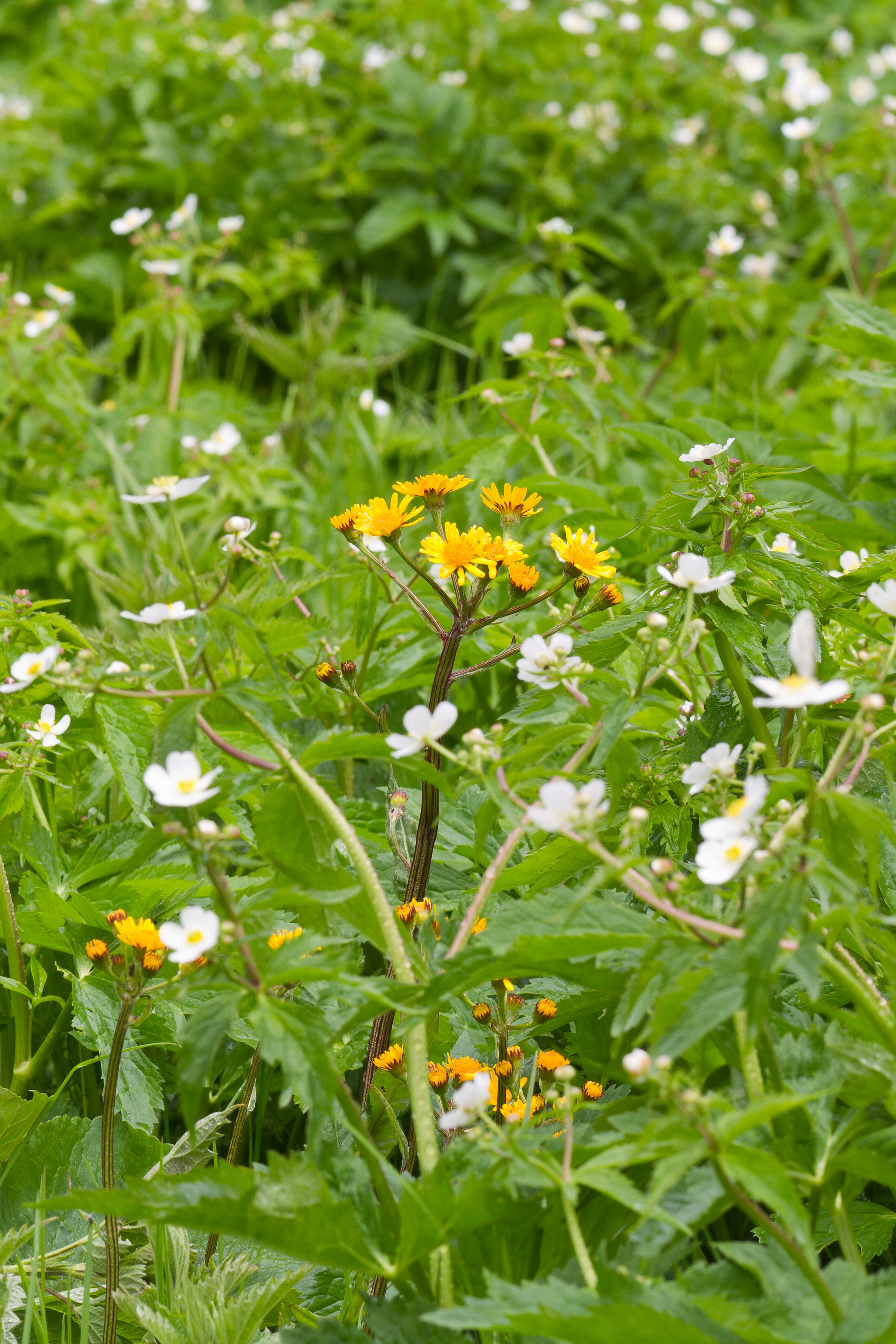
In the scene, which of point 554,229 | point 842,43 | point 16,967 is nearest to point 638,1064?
point 16,967

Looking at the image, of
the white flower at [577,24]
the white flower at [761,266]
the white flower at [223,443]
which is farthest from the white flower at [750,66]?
the white flower at [223,443]

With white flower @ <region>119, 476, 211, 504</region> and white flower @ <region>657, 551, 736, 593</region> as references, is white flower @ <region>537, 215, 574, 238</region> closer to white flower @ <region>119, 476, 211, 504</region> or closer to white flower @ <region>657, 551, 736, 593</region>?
white flower @ <region>119, 476, 211, 504</region>

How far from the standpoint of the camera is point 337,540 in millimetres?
2570

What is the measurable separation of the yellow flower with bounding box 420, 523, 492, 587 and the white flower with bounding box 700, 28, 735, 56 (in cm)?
394

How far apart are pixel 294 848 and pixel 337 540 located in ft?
5.04

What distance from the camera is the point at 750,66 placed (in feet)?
14.4

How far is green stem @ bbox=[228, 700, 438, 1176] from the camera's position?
3.47 ft

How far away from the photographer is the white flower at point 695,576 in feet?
3.69

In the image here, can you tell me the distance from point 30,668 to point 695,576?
2.14ft

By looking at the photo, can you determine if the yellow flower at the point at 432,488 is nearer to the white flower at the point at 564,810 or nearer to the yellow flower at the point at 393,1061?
the white flower at the point at 564,810

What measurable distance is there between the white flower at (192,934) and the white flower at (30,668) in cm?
26

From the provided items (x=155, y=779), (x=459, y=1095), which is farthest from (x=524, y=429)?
(x=459, y=1095)

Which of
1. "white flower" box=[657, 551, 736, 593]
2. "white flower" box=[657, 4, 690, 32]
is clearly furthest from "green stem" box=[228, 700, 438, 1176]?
"white flower" box=[657, 4, 690, 32]

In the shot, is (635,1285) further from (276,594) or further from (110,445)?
(110,445)
